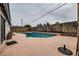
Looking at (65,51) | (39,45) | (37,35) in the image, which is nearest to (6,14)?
(37,35)

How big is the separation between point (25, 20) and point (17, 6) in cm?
26

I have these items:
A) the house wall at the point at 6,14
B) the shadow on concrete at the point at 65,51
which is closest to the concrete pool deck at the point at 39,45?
the shadow on concrete at the point at 65,51

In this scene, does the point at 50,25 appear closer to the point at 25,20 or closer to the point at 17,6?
the point at 25,20

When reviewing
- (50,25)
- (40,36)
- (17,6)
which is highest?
(17,6)

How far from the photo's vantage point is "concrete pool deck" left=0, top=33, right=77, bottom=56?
9.02 ft

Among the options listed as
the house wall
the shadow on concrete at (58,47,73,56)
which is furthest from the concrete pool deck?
the house wall

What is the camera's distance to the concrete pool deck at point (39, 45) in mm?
2750

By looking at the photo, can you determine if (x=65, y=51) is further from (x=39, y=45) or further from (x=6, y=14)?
(x=6, y=14)

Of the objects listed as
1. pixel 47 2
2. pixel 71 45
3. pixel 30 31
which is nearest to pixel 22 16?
pixel 30 31

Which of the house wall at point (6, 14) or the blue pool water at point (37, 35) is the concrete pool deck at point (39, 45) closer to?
the blue pool water at point (37, 35)

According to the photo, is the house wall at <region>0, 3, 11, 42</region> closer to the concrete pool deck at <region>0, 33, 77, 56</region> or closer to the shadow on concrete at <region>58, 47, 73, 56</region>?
the concrete pool deck at <region>0, 33, 77, 56</region>

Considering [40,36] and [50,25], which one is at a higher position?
[50,25]

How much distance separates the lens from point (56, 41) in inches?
110

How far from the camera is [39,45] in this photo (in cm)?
279
